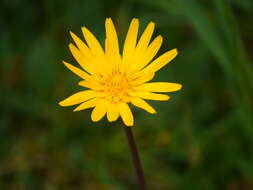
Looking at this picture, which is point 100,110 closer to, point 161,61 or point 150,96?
point 150,96

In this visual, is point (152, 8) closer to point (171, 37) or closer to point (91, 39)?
point (171, 37)

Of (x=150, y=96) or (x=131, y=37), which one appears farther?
(x=131, y=37)

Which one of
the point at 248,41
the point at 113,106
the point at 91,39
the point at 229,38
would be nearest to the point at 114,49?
the point at 91,39

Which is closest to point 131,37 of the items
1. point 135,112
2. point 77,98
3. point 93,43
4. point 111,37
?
point 111,37

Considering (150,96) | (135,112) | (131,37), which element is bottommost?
(150,96)

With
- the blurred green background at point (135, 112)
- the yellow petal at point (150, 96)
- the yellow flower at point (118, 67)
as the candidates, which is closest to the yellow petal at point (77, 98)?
the yellow flower at point (118, 67)

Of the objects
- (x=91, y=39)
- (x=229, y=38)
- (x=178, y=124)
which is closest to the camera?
(x=91, y=39)
